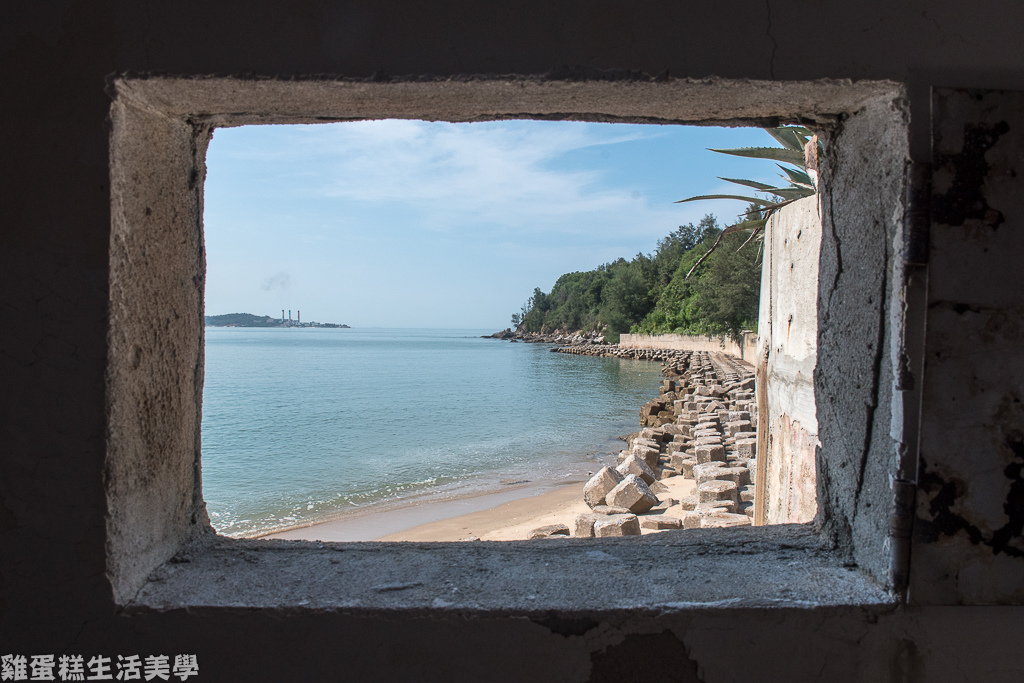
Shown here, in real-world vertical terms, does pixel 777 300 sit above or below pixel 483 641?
above

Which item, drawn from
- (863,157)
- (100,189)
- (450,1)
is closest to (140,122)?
(100,189)

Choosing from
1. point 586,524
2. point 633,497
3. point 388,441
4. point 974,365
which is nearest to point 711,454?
point 633,497

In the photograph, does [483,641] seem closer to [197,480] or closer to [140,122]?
[197,480]

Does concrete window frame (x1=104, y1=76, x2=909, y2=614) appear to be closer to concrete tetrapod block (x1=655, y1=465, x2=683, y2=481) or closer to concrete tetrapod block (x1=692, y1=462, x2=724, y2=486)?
concrete tetrapod block (x1=692, y1=462, x2=724, y2=486)

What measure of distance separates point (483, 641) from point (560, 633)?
0.18 m

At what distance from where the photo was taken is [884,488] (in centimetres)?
146

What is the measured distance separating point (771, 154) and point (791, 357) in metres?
1.95

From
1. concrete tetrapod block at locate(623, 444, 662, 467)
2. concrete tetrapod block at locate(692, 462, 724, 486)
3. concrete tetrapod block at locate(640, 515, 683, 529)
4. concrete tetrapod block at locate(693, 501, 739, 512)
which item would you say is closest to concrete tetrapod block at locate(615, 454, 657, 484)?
concrete tetrapod block at locate(692, 462, 724, 486)

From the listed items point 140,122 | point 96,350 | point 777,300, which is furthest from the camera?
point 777,300

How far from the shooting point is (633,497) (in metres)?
7.09

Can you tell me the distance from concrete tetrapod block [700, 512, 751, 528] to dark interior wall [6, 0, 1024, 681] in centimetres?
389

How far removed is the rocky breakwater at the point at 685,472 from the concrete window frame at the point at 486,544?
2.28 m

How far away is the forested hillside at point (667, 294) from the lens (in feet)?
96.3

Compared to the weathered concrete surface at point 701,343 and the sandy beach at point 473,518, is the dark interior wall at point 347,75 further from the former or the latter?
the weathered concrete surface at point 701,343
